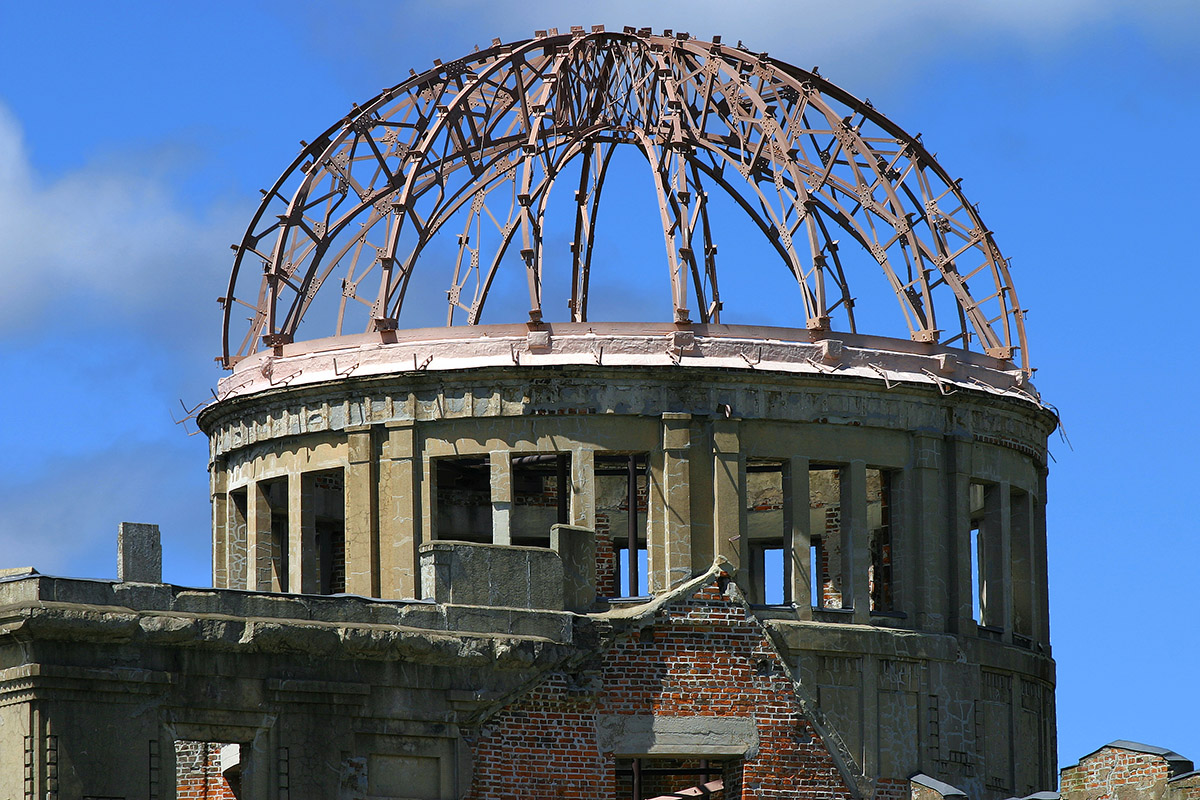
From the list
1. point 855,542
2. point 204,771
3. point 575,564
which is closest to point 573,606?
point 575,564

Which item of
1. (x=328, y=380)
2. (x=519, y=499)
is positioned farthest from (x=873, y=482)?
(x=328, y=380)

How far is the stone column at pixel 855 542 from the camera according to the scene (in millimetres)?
39438

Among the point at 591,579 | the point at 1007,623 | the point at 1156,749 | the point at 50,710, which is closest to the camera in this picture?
the point at 50,710

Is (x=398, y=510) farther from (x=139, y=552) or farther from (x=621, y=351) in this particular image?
(x=139, y=552)

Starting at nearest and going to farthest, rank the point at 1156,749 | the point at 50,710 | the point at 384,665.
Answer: the point at 50,710 < the point at 384,665 < the point at 1156,749

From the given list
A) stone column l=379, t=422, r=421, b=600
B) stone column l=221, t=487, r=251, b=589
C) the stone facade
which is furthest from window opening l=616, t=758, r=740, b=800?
stone column l=221, t=487, r=251, b=589

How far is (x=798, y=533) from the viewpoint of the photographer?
39.2 metres

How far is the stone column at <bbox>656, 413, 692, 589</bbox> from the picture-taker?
3822cm

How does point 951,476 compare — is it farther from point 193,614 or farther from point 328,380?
point 193,614

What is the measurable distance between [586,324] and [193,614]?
11972mm

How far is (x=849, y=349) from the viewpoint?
3978cm

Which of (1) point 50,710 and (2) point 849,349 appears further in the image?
(2) point 849,349

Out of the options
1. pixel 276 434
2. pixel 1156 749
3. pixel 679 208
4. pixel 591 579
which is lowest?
pixel 1156 749

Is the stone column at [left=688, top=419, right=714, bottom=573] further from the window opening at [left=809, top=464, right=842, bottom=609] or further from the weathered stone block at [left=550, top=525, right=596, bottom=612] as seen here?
the weathered stone block at [left=550, top=525, right=596, bottom=612]
